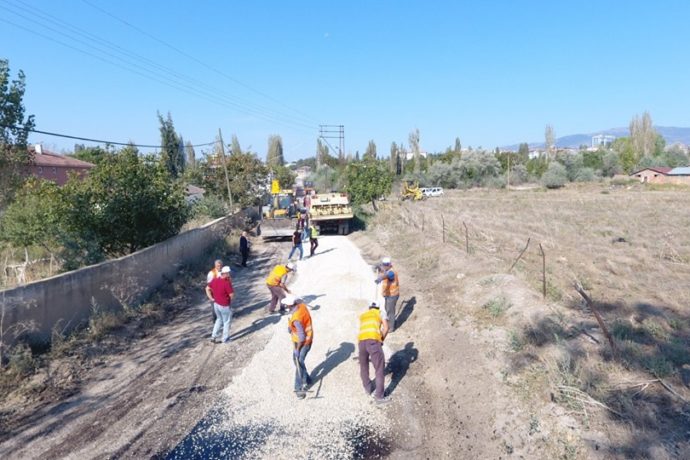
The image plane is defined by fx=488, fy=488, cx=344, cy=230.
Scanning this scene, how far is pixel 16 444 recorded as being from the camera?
5.95 metres

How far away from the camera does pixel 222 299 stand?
934cm

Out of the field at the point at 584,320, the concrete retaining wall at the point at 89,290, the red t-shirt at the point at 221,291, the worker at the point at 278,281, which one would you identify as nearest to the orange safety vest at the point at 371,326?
the field at the point at 584,320

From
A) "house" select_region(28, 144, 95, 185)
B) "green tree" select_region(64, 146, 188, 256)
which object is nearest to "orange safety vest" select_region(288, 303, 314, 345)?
"green tree" select_region(64, 146, 188, 256)

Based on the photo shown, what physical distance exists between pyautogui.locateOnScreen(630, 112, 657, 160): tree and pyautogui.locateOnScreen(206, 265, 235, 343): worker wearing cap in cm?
9874

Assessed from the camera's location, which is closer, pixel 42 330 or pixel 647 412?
pixel 647 412

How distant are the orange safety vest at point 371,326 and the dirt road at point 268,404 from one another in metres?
0.96

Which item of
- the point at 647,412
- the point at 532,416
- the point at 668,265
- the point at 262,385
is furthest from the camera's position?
the point at 668,265

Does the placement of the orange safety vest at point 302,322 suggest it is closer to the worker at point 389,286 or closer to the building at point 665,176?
the worker at point 389,286

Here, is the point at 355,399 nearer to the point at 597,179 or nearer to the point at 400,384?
the point at 400,384

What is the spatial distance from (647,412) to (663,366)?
1.09 metres

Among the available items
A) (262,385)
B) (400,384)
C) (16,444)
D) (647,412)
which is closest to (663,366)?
(647,412)

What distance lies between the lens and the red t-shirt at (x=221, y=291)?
9336mm

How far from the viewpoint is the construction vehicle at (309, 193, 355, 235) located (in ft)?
86.1

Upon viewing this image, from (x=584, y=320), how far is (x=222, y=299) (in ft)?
21.6
